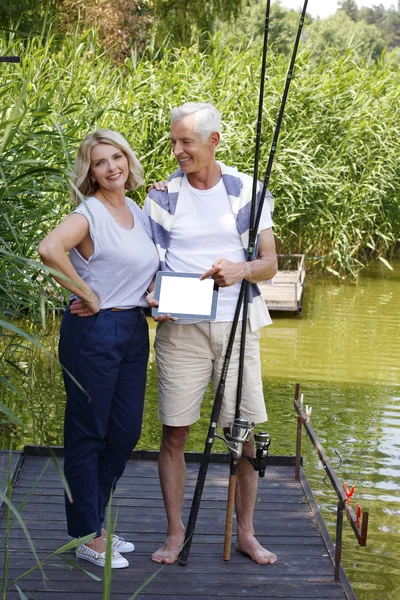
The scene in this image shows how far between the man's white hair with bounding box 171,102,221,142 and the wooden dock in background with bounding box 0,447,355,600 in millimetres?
1296

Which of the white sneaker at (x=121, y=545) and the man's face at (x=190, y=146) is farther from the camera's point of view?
the white sneaker at (x=121, y=545)

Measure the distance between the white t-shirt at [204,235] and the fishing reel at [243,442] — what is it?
354 millimetres

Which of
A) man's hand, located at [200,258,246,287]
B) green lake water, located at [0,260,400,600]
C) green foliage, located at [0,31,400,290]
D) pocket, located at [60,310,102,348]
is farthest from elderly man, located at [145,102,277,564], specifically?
green foliage, located at [0,31,400,290]

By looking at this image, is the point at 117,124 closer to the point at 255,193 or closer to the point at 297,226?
the point at 297,226

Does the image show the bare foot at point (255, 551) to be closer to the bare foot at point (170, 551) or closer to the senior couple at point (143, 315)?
the senior couple at point (143, 315)

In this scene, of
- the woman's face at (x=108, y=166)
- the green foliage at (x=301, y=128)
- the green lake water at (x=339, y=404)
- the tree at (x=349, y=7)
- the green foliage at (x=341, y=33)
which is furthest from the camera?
the tree at (x=349, y=7)

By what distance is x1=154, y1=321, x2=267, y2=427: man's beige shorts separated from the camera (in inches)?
131

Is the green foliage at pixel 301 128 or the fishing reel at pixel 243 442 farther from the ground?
the green foliage at pixel 301 128

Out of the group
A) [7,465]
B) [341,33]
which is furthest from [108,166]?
[341,33]

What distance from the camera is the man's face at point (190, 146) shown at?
10.6 feet

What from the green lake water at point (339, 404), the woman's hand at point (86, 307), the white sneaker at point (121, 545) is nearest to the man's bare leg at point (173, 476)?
the white sneaker at point (121, 545)

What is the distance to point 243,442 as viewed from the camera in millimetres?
3340

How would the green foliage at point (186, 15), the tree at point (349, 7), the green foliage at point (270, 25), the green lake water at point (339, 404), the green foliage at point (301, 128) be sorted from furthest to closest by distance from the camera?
the tree at point (349, 7)
the green foliage at point (270, 25)
the green foliage at point (186, 15)
the green foliage at point (301, 128)
the green lake water at point (339, 404)

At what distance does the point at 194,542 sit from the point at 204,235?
1.07m
